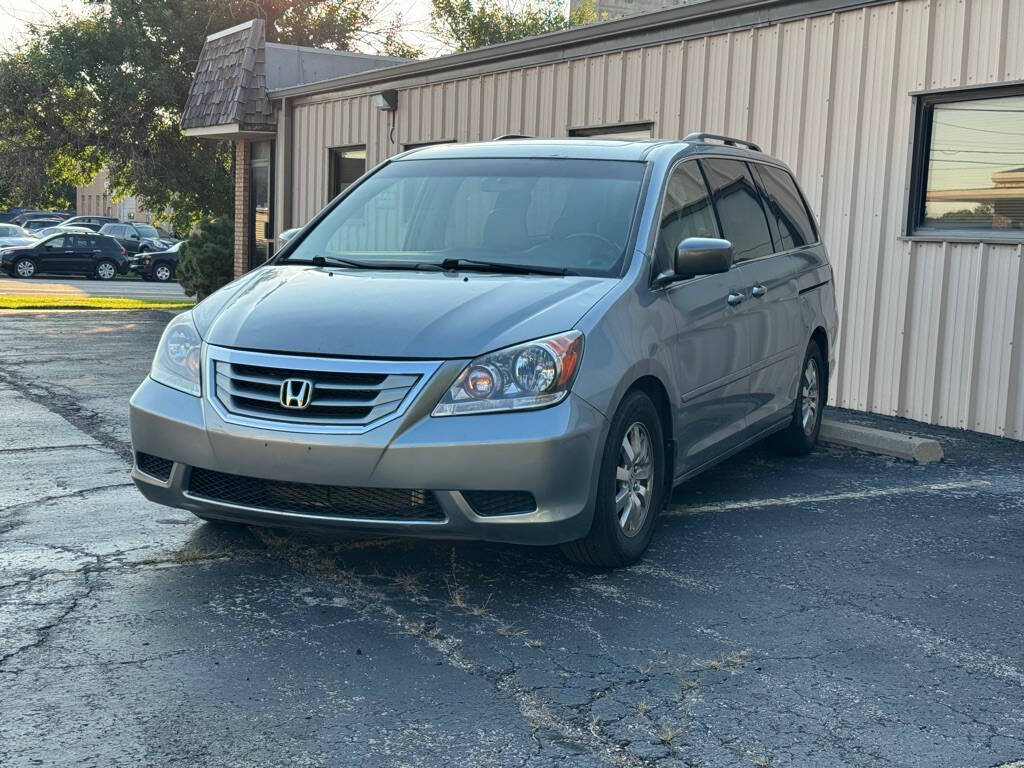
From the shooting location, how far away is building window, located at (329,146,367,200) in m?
18.2

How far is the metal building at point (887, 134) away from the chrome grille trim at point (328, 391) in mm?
6035

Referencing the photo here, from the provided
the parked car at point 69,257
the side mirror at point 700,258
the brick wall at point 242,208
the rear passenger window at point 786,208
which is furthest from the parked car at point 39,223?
the side mirror at point 700,258

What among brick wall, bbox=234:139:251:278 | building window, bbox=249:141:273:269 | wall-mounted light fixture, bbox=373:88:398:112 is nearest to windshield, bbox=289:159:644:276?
wall-mounted light fixture, bbox=373:88:398:112

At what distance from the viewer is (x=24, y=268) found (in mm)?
36469

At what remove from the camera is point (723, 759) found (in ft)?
11.4

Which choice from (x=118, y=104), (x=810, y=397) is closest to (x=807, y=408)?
(x=810, y=397)

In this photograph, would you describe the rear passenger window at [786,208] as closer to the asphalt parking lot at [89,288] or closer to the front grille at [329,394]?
the front grille at [329,394]

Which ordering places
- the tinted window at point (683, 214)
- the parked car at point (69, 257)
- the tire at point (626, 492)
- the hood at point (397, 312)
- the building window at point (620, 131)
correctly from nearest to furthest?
1. the hood at point (397, 312)
2. the tire at point (626, 492)
3. the tinted window at point (683, 214)
4. the building window at point (620, 131)
5. the parked car at point (69, 257)

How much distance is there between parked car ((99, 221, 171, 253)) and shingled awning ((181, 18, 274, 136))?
1907cm

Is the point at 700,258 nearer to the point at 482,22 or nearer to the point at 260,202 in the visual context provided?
the point at 260,202

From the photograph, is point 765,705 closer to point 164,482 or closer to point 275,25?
point 164,482

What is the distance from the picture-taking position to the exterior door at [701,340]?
5.73 m

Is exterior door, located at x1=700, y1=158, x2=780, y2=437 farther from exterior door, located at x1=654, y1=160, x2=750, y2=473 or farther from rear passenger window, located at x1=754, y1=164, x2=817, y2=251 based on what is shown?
rear passenger window, located at x1=754, y1=164, x2=817, y2=251

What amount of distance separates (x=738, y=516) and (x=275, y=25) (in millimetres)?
33944
